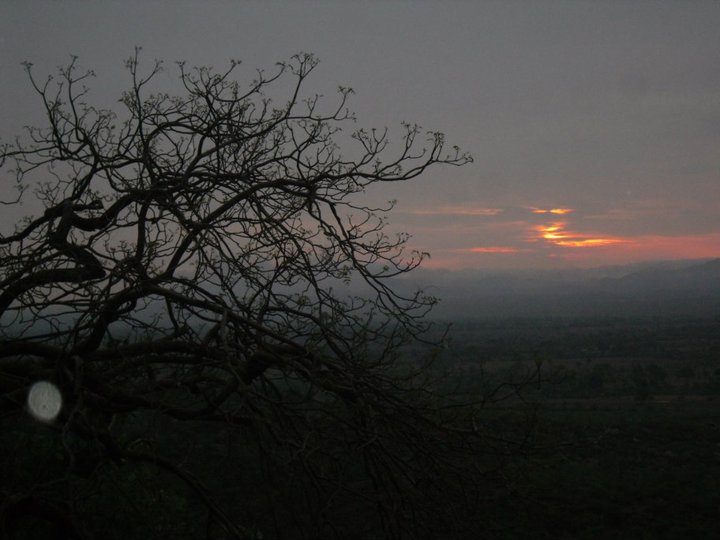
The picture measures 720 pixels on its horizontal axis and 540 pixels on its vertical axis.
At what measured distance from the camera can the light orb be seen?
408 cm

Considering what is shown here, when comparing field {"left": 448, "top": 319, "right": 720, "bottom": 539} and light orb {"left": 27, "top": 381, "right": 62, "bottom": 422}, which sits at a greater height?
light orb {"left": 27, "top": 381, "right": 62, "bottom": 422}

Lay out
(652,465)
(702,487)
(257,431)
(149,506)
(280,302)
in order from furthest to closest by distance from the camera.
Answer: (652,465) → (702,487) → (149,506) → (280,302) → (257,431)

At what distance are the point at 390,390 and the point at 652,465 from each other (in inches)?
727

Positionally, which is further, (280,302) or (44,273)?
(280,302)

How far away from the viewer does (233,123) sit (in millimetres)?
5203

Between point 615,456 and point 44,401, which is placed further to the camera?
point 615,456

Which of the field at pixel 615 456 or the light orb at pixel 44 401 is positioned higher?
the light orb at pixel 44 401

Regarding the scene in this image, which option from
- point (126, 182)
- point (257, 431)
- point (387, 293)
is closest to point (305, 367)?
point (257, 431)

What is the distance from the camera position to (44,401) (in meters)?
4.16

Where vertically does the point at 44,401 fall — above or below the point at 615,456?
above

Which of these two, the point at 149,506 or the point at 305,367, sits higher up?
the point at 305,367

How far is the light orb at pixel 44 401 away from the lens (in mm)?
4082

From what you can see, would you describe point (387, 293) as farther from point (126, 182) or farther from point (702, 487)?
point (702, 487)

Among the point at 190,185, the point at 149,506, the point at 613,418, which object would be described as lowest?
the point at 613,418
